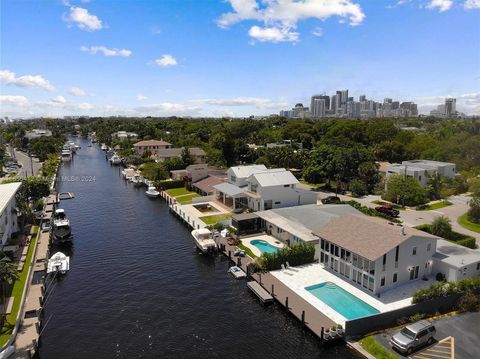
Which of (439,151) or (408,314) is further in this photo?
(439,151)

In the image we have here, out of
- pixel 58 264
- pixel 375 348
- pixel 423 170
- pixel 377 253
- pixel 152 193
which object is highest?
pixel 423 170

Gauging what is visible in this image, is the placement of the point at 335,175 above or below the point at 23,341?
above

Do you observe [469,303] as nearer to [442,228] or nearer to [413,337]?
[413,337]

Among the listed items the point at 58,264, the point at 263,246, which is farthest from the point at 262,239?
the point at 58,264

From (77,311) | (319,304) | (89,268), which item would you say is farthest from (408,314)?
(89,268)

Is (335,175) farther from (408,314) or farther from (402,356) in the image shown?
(402,356)

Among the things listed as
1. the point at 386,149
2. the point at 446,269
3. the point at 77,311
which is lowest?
the point at 77,311

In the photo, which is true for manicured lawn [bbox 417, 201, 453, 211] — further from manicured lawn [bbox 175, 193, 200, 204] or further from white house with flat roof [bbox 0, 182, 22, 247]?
white house with flat roof [bbox 0, 182, 22, 247]

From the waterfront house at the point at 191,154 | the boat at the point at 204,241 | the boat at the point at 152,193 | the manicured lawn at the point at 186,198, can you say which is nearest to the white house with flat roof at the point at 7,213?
the boat at the point at 204,241
